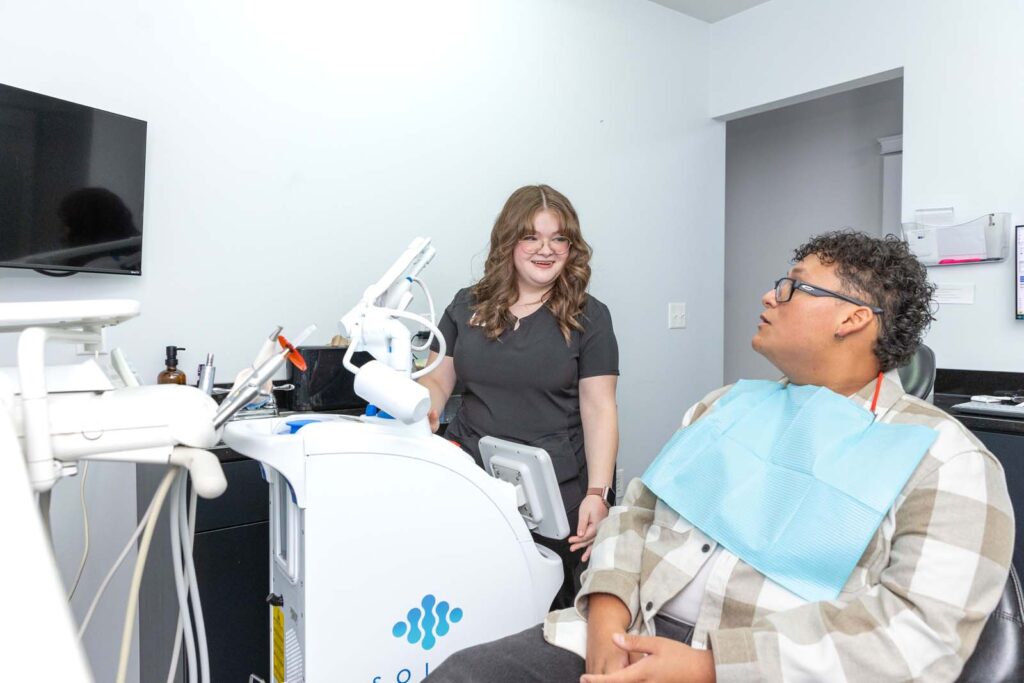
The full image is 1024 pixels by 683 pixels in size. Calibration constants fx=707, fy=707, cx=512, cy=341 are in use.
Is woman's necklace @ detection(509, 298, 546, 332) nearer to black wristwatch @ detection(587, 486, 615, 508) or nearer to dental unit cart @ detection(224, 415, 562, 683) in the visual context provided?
black wristwatch @ detection(587, 486, 615, 508)

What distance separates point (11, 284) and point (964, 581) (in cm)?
214

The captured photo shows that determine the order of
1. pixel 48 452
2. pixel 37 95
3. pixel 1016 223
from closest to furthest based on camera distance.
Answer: pixel 48 452, pixel 37 95, pixel 1016 223

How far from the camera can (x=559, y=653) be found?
1132 mm

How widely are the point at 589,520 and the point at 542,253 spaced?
27.1 inches

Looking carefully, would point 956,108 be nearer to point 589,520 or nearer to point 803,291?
point 803,291

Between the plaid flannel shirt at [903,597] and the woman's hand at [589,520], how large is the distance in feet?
1.43

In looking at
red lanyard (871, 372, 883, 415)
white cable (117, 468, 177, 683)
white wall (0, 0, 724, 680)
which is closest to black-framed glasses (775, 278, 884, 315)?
red lanyard (871, 372, 883, 415)

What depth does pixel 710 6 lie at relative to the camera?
3.41 meters

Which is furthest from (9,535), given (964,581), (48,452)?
(964,581)

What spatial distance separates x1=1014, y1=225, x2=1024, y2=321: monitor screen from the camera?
2.50 meters

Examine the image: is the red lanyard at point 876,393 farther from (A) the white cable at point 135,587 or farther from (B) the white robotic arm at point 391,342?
(A) the white cable at point 135,587

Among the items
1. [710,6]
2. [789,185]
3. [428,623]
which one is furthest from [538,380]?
[789,185]

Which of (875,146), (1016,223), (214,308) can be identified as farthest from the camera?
(875,146)

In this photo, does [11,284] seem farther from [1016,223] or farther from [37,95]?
[1016,223]
